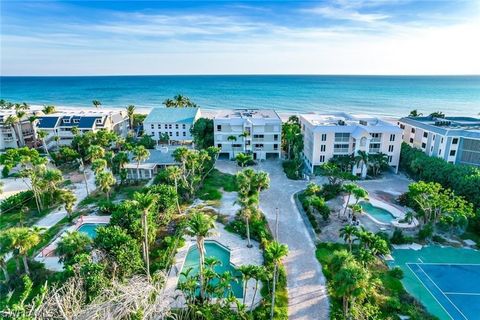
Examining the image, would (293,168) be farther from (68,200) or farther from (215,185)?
(68,200)

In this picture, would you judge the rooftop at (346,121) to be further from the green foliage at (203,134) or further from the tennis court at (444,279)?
the tennis court at (444,279)

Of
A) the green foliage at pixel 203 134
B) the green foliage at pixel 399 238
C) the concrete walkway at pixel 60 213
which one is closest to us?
the green foliage at pixel 399 238

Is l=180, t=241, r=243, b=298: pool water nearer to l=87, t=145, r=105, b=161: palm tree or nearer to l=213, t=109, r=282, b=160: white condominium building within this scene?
l=87, t=145, r=105, b=161: palm tree

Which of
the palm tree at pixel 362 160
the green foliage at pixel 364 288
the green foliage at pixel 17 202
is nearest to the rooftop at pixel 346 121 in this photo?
the palm tree at pixel 362 160

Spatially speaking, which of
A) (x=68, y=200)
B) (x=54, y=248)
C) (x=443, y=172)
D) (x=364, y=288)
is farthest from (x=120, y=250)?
(x=443, y=172)

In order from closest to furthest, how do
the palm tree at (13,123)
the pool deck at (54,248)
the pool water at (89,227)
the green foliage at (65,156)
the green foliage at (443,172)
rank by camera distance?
the pool deck at (54,248), the pool water at (89,227), the green foliage at (443,172), the green foliage at (65,156), the palm tree at (13,123)

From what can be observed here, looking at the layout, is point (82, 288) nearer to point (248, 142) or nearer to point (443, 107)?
point (248, 142)

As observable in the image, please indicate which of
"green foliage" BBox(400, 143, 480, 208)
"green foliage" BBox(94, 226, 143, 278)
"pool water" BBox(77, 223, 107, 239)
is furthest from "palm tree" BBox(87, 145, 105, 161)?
"green foliage" BBox(400, 143, 480, 208)
